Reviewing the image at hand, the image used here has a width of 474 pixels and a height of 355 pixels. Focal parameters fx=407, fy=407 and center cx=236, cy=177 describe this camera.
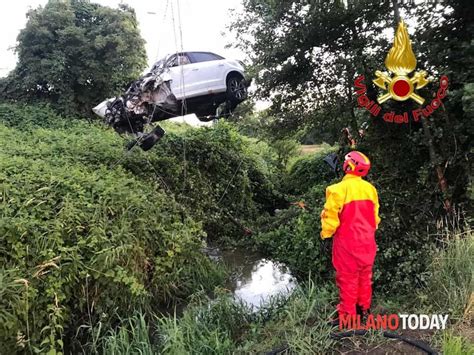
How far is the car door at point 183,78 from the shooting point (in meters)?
7.68

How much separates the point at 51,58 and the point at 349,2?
32.7 ft

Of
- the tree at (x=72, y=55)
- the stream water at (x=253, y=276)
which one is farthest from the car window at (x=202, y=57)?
the tree at (x=72, y=55)

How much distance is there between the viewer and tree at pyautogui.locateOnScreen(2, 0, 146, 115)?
42.1 ft

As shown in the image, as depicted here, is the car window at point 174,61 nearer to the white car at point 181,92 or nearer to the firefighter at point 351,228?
the white car at point 181,92

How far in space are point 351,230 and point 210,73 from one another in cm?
532

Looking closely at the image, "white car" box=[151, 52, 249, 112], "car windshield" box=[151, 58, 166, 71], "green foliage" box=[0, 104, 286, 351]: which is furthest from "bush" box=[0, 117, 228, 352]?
"car windshield" box=[151, 58, 166, 71]

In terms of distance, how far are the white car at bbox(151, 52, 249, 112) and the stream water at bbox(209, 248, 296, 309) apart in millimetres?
2969

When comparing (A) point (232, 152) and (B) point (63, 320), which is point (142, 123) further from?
(B) point (63, 320)

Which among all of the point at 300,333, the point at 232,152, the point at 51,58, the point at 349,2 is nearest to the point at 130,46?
the point at 51,58

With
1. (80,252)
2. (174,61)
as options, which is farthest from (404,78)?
(174,61)

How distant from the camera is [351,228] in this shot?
353 cm

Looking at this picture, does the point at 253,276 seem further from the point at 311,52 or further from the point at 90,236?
the point at 311,52

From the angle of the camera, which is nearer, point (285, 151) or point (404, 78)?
point (404, 78)

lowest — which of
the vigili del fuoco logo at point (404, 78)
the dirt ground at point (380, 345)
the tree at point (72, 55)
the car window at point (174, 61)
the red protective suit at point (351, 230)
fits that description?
the dirt ground at point (380, 345)
